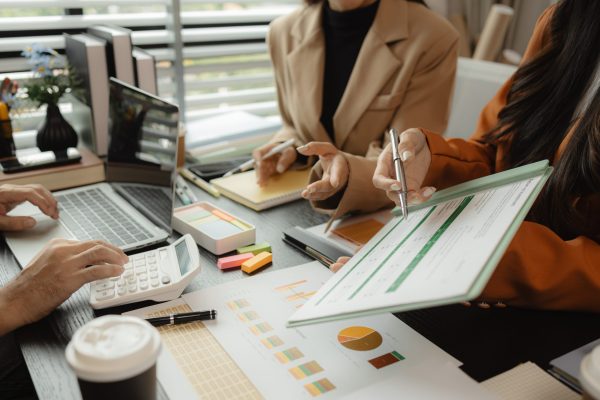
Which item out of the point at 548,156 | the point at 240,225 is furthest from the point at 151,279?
the point at 548,156

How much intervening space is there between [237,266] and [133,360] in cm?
47

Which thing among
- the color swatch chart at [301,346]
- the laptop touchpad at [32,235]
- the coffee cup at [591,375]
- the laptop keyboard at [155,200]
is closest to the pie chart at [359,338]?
the color swatch chart at [301,346]

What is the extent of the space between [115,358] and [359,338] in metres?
0.37

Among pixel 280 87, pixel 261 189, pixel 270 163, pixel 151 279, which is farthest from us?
pixel 280 87

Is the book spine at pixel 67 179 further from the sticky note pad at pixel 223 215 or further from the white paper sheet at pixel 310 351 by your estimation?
the white paper sheet at pixel 310 351

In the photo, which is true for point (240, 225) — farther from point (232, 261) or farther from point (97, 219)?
point (97, 219)

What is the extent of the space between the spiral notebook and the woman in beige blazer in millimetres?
36

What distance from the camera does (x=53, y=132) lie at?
1.46 metres

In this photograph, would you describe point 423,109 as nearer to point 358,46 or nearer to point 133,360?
point 358,46

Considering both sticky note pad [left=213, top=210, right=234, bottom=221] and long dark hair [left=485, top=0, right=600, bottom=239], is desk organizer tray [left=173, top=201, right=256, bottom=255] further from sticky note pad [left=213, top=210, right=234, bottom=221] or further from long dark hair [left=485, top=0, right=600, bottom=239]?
long dark hair [left=485, top=0, right=600, bottom=239]

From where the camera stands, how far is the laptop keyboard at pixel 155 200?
108 cm

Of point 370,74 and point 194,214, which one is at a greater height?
point 370,74

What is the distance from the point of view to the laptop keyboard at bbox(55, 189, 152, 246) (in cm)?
108

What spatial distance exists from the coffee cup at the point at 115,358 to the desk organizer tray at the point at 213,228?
0.46m
